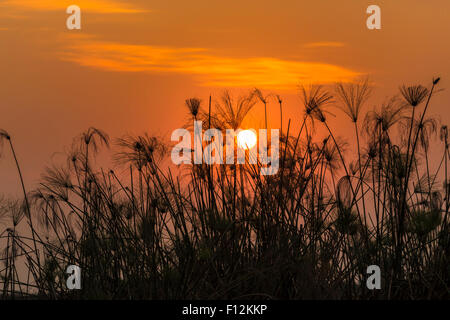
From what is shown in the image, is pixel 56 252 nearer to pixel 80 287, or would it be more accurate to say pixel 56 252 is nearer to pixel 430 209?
pixel 80 287

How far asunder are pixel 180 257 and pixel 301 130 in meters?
0.95

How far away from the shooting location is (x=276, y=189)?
406 cm

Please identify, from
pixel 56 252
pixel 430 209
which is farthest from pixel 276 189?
pixel 56 252

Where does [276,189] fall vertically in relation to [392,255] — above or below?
above

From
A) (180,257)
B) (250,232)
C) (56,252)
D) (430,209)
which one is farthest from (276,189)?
(56,252)
